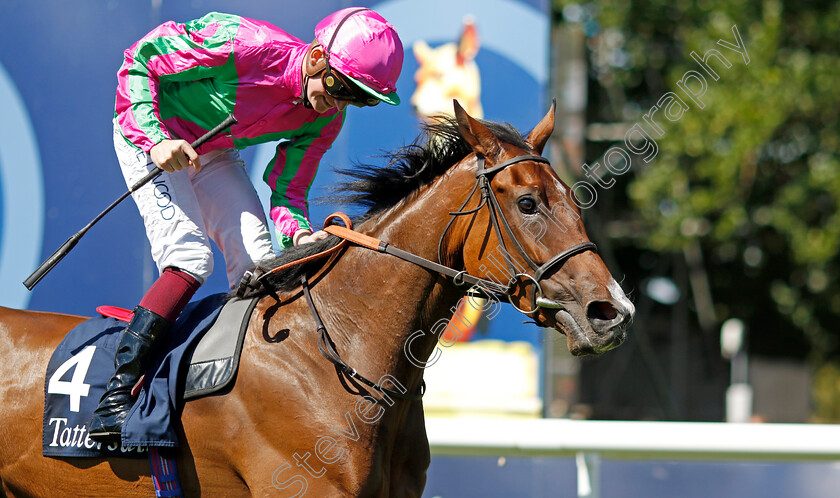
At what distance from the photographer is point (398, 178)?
2627 mm

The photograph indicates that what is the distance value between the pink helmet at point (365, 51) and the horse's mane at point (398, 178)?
0.62ft

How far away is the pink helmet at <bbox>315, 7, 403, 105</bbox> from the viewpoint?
255 cm

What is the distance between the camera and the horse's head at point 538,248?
7.16 feet

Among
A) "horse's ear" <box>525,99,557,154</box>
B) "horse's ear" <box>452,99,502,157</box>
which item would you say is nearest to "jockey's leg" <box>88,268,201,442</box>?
"horse's ear" <box>452,99,502,157</box>

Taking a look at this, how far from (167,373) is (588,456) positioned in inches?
84.0

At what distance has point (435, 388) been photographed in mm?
4922

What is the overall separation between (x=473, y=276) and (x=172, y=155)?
3.41ft

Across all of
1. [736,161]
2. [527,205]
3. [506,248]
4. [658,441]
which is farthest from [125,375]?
[736,161]

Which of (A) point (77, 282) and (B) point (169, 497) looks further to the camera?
(A) point (77, 282)

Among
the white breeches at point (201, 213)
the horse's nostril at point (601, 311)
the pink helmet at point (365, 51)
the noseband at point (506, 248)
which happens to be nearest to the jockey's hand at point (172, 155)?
the white breeches at point (201, 213)

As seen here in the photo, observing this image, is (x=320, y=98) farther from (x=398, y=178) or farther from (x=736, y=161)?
(x=736, y=161)

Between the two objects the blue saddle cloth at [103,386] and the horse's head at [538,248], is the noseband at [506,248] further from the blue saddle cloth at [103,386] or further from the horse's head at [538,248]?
the blue saddle cloth at [103,386]

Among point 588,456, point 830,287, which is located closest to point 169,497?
point 588,456

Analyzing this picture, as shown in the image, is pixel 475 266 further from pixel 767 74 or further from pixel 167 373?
pixel 767 74
